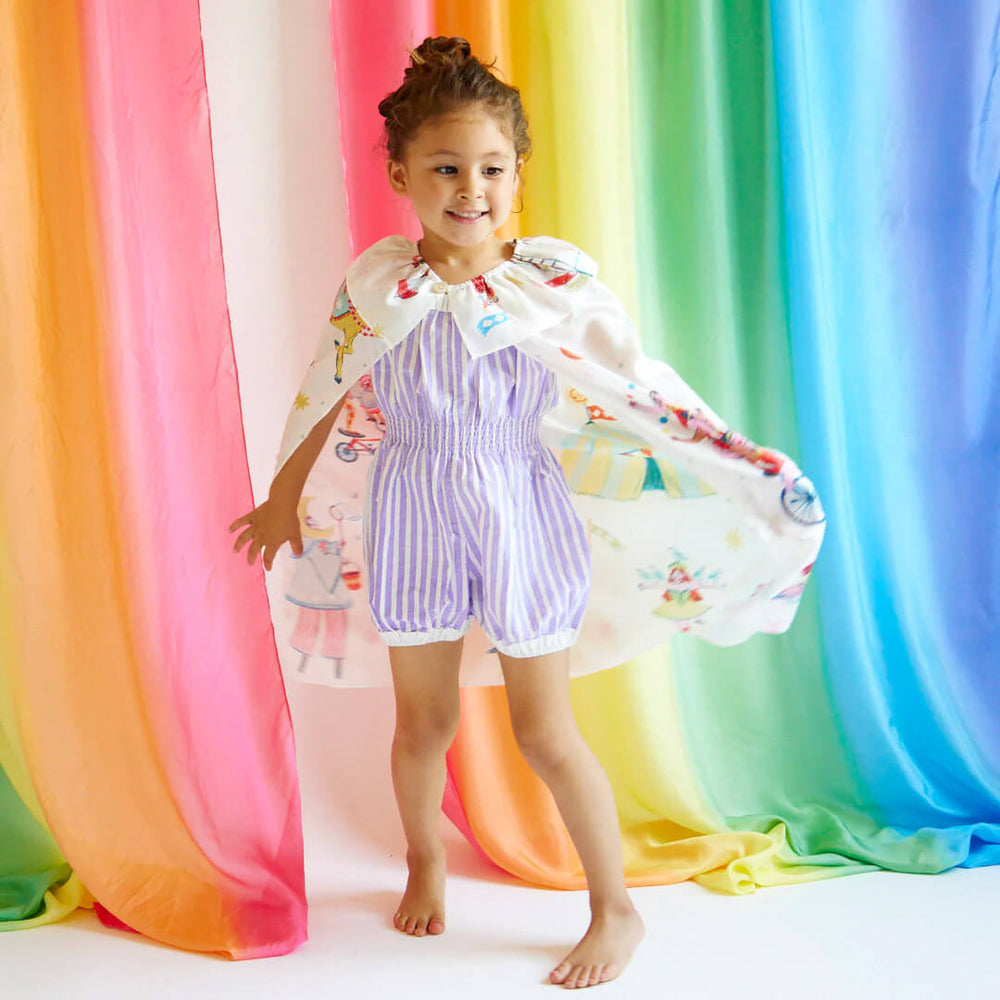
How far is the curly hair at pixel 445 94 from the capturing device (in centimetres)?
148

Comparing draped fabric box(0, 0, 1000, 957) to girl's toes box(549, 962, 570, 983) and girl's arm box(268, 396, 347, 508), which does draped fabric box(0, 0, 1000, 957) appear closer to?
girl's arm box(268, 396, 347, 508)

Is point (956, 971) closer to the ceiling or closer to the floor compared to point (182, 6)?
closer to the floor

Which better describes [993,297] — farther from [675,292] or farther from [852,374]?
[675,292]

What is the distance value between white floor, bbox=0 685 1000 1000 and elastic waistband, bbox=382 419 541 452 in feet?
2.38

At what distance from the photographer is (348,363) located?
153cm

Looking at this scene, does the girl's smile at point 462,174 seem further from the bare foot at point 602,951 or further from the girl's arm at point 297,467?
the bare foot at point 602,951

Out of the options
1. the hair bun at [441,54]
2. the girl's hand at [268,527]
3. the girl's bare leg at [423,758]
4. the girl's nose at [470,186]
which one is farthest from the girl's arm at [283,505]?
the hair bun at [441,54]

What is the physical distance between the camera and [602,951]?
1541mm

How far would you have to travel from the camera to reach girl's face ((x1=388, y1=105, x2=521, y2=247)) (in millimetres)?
1473

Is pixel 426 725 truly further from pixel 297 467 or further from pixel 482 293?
pixel 482 293

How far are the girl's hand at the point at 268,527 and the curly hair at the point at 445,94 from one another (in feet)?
1.71

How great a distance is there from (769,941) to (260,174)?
4.90 ft

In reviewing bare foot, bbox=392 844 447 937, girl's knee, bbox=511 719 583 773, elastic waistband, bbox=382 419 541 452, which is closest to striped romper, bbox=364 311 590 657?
elastic waistband, bbox=382 419 541 452

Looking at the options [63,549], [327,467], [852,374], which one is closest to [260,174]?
[327,467]
